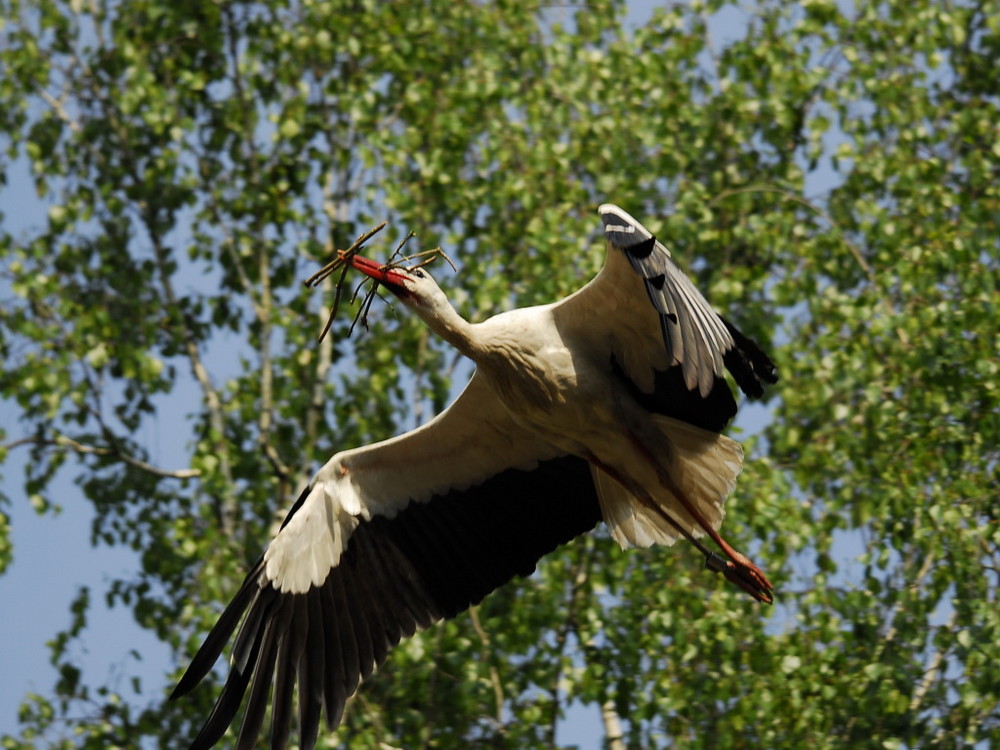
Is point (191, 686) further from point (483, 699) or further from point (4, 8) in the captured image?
point (4, 8)

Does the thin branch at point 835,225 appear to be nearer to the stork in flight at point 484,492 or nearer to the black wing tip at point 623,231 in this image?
Result: the stork in flight at point 484,492

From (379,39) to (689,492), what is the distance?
412 centimetres

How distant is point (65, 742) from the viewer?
27.7 feet

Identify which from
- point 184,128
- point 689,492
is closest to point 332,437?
point 184,128

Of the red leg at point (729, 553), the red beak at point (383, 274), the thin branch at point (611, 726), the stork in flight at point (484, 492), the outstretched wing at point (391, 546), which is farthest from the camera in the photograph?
the thin branch at point (611, 726)

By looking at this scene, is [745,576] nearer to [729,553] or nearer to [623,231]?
[729,553]

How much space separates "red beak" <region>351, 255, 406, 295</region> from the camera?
6051mm

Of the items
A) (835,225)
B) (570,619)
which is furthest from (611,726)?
(835,225)

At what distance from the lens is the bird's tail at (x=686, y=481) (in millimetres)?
6648

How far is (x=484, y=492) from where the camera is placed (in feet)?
23.3

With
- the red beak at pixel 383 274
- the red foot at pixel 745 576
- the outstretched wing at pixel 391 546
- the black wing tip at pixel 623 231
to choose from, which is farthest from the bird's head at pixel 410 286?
the red foot at pixel 745 576

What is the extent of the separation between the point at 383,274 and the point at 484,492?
1.35m

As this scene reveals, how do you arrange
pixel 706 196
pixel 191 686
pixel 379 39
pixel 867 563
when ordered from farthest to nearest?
pixel 379 39 < pixel 706 196 < pixel 867 563 < pixel 191 686

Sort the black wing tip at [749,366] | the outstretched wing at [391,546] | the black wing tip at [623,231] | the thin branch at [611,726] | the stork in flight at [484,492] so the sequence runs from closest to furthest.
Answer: the black wing tip at [623,231] < the black wing tip at [749,366] < the stork in flight at [484,492] < the outstretched wing at [391,546] < the thin branch at [611,726]
